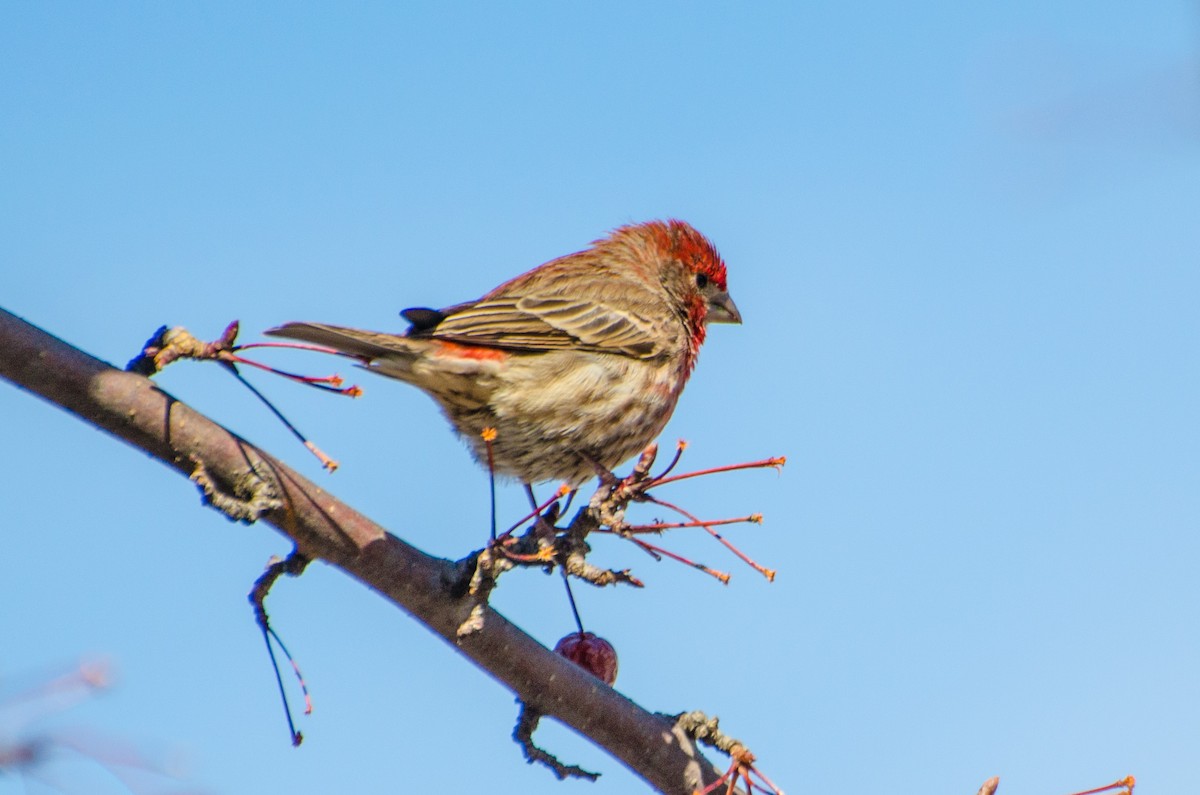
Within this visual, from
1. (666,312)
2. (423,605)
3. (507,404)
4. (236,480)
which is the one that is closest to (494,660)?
(423,605)

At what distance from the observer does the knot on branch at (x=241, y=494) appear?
3160 mm

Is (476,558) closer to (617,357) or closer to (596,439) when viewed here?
(596,439)

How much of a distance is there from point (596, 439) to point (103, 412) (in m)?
2.92

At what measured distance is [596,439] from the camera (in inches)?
225

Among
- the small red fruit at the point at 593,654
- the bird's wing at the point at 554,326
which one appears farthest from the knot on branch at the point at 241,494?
the bird's wing at the point at 554,326

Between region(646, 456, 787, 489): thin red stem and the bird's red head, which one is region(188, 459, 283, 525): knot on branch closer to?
region(646, 456, 787, 489): thin red stem

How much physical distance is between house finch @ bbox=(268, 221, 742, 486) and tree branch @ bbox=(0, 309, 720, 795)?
1239mm

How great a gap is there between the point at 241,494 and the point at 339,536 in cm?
33

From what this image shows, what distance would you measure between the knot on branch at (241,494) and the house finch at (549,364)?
133cm

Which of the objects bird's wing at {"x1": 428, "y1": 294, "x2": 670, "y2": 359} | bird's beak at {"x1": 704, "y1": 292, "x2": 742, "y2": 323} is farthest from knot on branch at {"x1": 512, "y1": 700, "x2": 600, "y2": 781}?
bird's beak at {"x1": 704, "y1": 292, "x2": 742, "y2": 323}

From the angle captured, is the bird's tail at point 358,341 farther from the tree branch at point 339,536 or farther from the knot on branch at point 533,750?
the knot on branch at point 533,750

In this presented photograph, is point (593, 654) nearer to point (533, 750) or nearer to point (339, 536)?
point (533, 750)

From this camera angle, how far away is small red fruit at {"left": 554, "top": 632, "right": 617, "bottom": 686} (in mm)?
4625

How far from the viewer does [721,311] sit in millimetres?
7406
